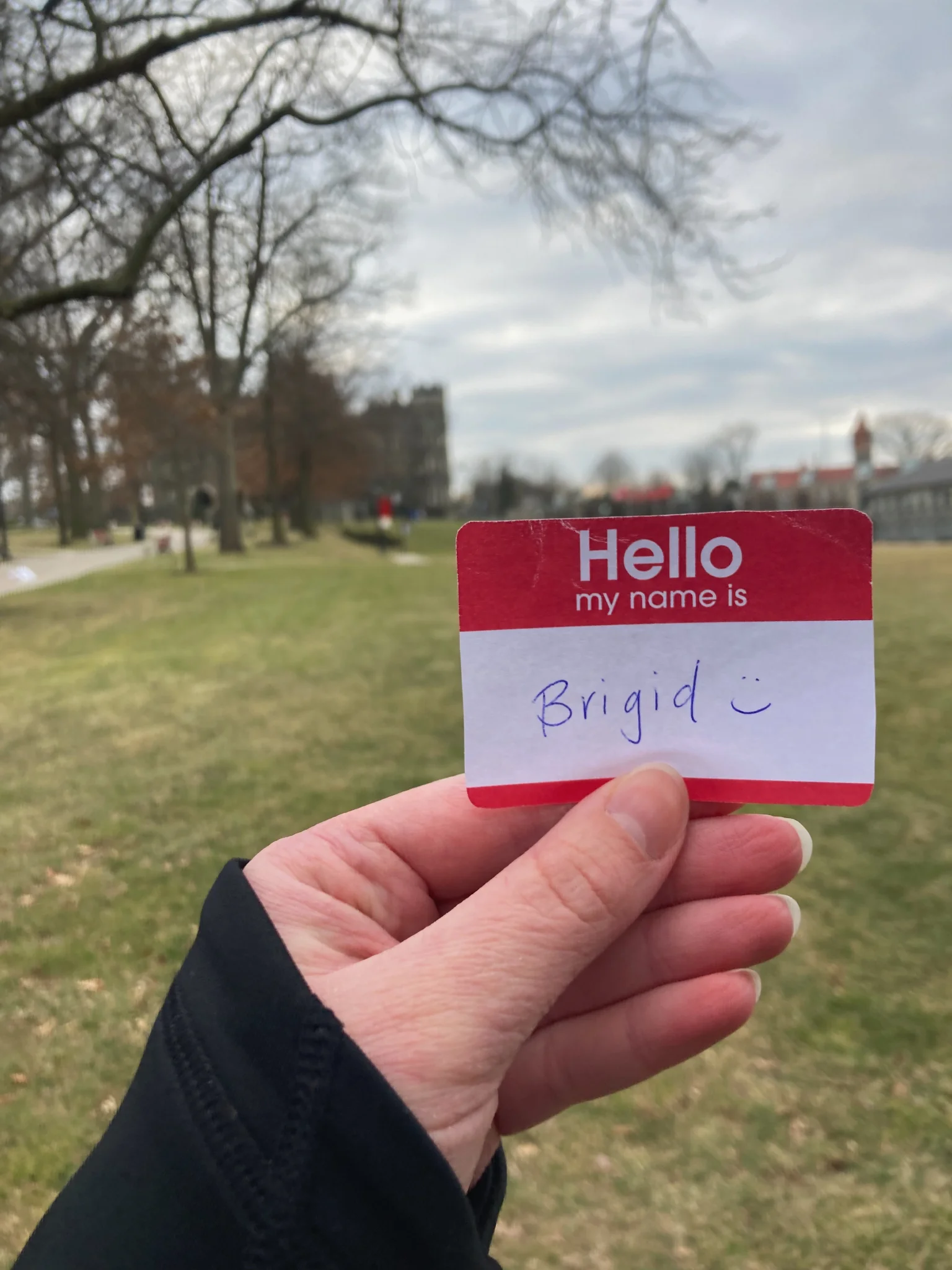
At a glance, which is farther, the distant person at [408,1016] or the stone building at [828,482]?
the stone building at [828,482]

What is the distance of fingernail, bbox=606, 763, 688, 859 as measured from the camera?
3.76ft

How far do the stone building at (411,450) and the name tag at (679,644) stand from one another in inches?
1608

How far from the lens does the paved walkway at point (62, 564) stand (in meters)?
17.5

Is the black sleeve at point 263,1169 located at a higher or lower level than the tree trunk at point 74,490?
lower

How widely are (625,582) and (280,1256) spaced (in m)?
0.89

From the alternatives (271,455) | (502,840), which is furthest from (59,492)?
(502,840)

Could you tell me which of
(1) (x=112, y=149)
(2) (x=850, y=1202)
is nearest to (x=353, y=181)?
(1) (x=112, y=149)

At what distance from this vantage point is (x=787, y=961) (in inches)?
144

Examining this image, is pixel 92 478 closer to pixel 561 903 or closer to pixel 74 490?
pixel 74 490

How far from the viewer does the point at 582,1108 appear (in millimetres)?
2818

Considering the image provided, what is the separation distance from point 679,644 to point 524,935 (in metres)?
0.45

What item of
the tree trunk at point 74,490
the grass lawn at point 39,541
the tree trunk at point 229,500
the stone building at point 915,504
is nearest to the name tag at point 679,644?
the tree trunk at point 229,500

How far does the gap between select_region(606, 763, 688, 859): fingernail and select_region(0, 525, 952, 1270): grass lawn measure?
1776 millimetres

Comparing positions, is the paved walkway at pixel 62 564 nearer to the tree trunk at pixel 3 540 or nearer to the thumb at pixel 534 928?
the tree trunk at pixel 3 540
